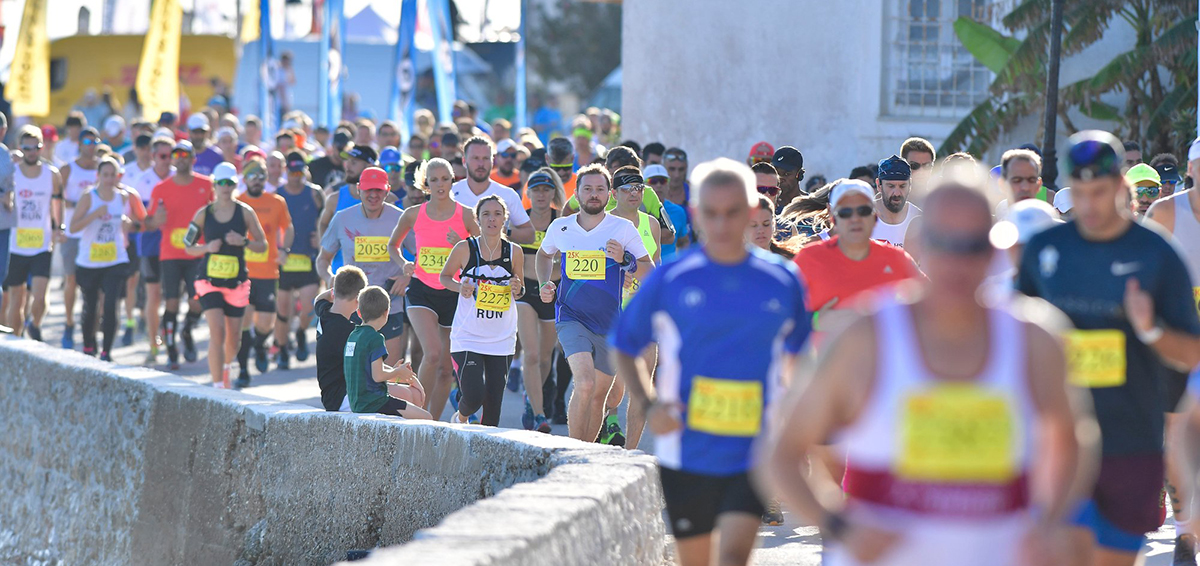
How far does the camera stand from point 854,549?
133 inches

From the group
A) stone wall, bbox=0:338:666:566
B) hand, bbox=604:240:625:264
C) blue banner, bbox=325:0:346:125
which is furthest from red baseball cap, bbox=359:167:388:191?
blue banner, bbox=325:0:346:125

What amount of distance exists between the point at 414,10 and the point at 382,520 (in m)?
17.6

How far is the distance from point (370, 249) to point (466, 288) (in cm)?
201

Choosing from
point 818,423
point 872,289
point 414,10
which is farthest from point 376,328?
point 414,10

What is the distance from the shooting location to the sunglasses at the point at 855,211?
20.7ft

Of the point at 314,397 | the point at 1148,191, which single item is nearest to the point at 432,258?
the point at 314,397

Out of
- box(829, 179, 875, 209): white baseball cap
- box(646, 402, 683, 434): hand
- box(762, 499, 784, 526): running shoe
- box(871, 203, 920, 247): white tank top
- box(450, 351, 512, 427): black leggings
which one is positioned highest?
box(829, 179, 875, 209): white baseball cap

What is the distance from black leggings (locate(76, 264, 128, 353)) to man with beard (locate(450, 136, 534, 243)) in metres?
4.61

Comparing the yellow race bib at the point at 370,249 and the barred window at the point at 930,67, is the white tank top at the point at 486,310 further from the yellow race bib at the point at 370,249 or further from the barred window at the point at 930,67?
the barred window at the point at 930,67

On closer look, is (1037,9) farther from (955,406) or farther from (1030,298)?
(955,406)

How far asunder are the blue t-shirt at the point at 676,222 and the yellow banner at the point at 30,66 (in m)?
15.2

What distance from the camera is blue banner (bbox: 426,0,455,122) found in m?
24.4

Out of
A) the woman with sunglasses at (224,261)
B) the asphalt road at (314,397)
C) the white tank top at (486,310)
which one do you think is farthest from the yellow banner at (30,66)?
the white tank top at (486,310)

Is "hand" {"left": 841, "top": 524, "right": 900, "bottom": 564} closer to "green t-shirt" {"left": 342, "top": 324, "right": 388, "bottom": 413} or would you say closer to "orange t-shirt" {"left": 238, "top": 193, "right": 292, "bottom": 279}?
"green t-shirt" {"left": 342, "top": 324, "right": 388, "bottom": 413}
